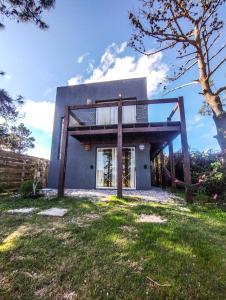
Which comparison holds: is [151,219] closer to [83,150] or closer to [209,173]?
Answer: [209,173]

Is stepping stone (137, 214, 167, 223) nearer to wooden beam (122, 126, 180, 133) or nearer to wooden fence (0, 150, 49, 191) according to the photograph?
wooden beam (122, 126, 180, 133)

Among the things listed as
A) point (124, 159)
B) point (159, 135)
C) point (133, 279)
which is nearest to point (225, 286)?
point (133, 279)

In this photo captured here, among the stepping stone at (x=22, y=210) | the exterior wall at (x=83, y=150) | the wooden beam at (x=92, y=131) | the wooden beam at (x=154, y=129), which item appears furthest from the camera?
the exterior wall at (x=83, y=150)

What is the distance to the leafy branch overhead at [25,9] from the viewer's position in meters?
3.88

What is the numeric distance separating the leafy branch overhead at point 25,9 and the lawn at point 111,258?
4058 mm

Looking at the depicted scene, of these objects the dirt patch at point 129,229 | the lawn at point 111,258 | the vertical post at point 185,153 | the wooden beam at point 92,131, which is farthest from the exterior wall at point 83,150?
the dirt patch at point 129,229

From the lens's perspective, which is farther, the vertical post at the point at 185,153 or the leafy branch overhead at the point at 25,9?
the vertical post at the point at 185,153

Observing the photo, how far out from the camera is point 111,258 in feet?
8.73

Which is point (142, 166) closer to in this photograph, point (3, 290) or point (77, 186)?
point (77, 186)

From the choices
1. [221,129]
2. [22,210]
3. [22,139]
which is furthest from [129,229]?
[22,139]

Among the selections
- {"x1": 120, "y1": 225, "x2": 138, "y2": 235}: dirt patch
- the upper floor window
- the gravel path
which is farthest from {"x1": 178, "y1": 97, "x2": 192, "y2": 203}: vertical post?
the upper floor window

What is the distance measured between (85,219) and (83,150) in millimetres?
6245

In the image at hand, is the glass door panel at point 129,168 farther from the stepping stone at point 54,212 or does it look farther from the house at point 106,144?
the stepping stone at point 54,212

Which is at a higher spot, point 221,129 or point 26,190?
point 221,129
